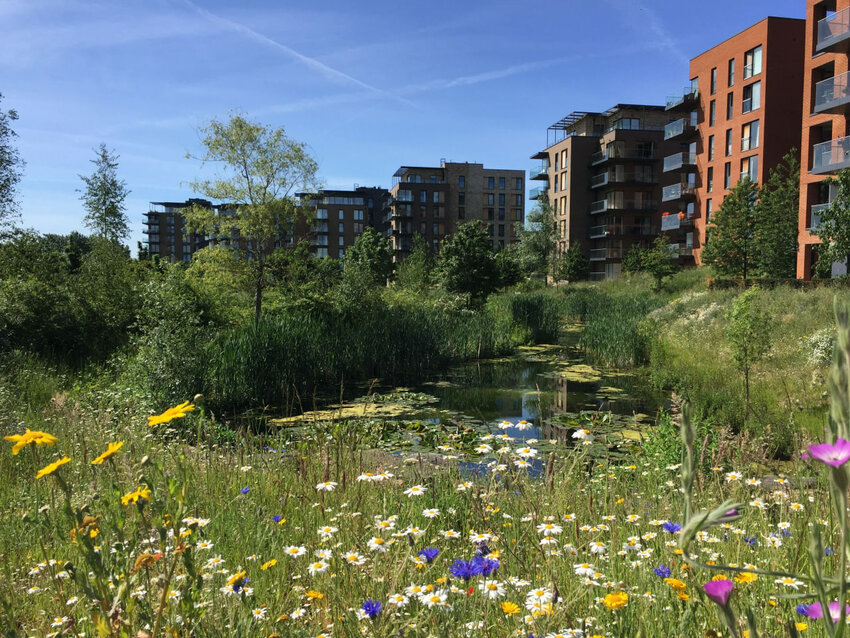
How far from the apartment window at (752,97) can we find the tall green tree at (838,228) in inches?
631

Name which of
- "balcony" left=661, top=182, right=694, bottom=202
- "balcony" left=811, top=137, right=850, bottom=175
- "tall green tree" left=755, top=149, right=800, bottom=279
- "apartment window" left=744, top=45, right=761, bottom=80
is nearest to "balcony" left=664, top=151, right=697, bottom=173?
"balcony" left=661, top=182, right=694, bottom=202

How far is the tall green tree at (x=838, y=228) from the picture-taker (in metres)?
19.2

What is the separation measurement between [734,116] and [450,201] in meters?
48.6

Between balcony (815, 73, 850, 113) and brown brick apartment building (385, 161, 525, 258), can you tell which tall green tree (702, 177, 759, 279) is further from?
brown brick apartment building (385, 161, 525, 258)

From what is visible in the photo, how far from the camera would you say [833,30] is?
24188 mm

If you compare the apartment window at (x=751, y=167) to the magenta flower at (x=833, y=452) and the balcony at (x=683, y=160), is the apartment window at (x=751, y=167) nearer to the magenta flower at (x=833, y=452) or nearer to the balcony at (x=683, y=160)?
the balcony at (x=683, y=160)

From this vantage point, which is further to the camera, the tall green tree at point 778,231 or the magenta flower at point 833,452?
the tall green tree at point 778,231

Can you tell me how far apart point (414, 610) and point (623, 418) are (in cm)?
819

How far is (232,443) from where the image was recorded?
24.1 ft

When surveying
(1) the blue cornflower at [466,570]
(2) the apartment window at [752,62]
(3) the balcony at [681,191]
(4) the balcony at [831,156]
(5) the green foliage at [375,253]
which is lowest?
(1) the blue cornflower at [466,570]

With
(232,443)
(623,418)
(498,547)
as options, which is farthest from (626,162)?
(498,547)

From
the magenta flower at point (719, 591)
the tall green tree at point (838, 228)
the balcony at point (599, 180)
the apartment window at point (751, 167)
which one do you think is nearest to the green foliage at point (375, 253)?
the balcony at point (599, 180)

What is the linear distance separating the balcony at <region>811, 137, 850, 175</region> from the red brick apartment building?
8.17 m

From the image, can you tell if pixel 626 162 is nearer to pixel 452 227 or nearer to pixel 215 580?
pixel 452 227
